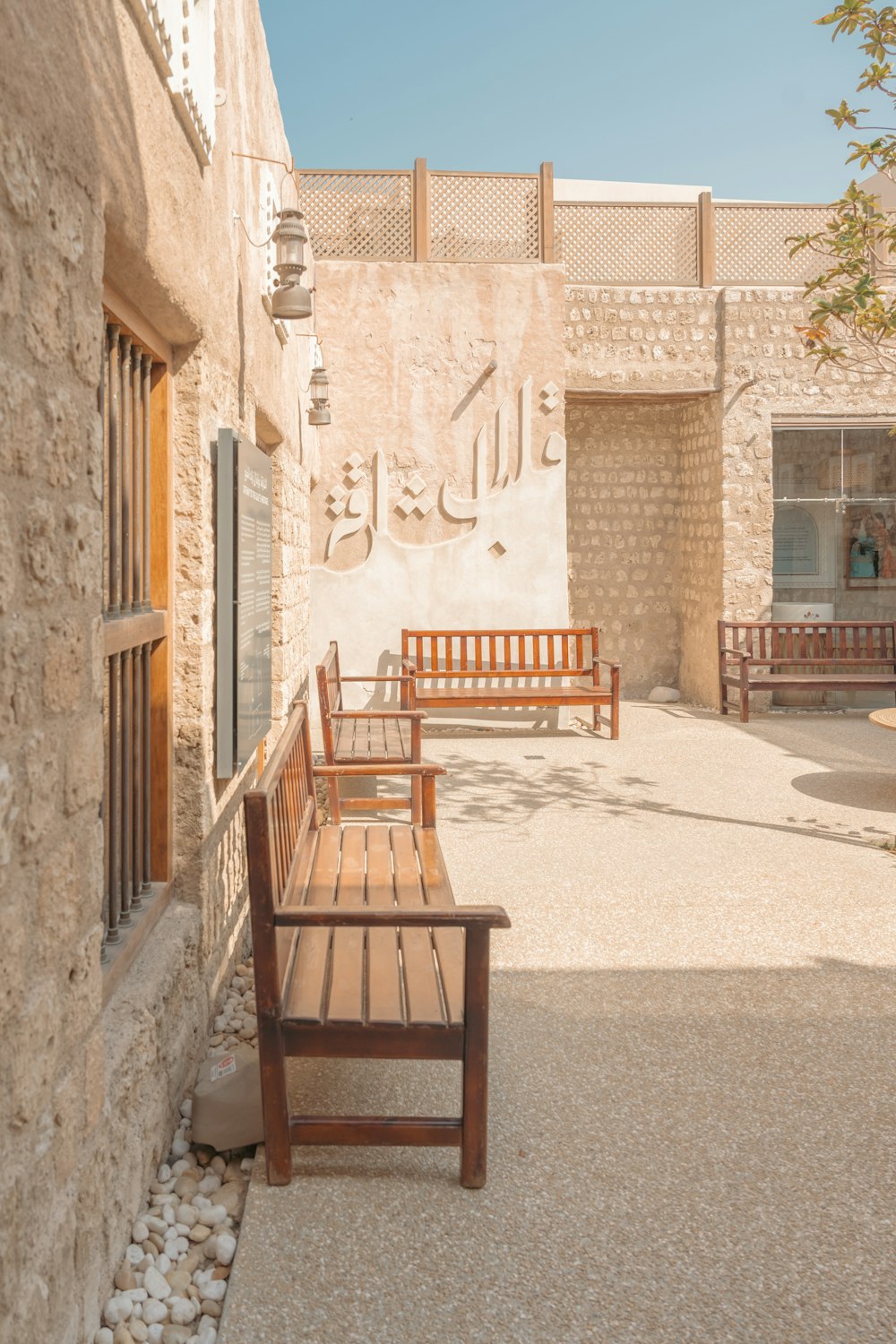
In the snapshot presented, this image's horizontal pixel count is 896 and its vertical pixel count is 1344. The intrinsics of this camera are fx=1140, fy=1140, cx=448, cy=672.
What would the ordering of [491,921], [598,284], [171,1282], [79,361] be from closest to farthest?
[79,361], [171,1282], [491,921], [598,284]

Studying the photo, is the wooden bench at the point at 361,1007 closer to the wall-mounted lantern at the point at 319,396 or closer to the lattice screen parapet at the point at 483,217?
the wall-mounted lantern at the point at 319,396

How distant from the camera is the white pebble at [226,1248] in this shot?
2238mm

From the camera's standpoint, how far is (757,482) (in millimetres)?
10469

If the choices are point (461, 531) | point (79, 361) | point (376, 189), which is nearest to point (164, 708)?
point (79, 361)

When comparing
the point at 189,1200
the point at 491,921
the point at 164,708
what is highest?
the point at 164,708

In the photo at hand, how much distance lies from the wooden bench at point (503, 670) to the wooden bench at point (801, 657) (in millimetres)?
1266

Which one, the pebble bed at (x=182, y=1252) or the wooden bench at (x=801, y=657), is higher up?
the wooden bench at (x=801, y=657)

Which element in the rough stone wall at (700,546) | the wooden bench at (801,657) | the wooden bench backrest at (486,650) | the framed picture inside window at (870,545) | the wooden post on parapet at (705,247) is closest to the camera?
the wooden bench backrest at (486,650)

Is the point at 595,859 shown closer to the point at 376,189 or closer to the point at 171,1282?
the point at 171,1282

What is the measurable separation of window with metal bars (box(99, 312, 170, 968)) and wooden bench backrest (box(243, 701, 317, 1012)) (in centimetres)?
30

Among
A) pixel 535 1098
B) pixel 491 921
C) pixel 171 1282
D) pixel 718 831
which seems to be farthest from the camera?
pixel 718 831

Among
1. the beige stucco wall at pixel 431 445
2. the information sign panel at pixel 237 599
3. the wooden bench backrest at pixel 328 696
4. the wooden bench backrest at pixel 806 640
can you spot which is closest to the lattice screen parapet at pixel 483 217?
the beige stucco wall at pixel 431 445

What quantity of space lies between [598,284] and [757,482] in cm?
232

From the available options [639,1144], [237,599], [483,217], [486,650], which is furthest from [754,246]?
[639,1144]
